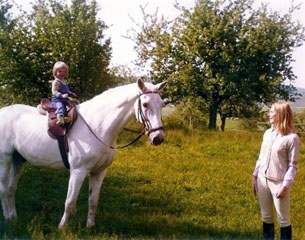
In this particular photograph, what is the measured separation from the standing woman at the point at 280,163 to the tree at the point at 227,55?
2286cm

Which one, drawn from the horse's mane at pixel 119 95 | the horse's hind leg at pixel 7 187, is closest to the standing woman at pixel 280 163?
the horse's mane at pixel 119 95

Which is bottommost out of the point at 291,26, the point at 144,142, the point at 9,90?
the point at 144,142

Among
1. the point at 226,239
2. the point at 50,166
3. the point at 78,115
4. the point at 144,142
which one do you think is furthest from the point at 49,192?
the point at 144,142

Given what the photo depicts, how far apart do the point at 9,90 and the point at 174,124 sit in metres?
19.7

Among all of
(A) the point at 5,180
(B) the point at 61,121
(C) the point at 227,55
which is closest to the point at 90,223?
(A) the point at 5,180

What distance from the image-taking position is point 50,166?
19.6ft

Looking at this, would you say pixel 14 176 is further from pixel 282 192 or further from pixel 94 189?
pixel 282 192

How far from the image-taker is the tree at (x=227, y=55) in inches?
1112

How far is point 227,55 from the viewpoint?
27.8 metres

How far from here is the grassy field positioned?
590 centimetres

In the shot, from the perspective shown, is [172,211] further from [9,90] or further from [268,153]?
[9,90]

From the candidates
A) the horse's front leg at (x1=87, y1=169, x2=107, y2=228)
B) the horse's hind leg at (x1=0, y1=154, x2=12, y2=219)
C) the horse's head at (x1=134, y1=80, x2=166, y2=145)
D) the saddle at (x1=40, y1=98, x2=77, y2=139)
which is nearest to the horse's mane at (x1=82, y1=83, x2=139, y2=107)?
the horse's head at (x1=134, y1=80, x2=166, y2=145)

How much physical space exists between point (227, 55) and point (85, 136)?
23.4 m

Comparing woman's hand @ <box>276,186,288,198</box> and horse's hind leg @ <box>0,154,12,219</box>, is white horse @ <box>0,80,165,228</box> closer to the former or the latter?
horse's hind leg @ <box>0,154,12,219</box>
